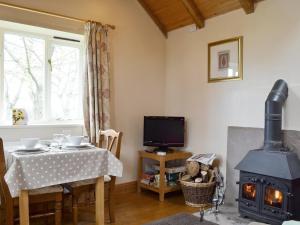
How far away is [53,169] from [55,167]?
2 centimetres

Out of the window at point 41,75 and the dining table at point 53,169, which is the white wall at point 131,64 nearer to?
the window at point 41,75

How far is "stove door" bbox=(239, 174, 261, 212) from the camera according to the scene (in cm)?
291

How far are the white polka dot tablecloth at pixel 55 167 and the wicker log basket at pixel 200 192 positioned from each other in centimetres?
112

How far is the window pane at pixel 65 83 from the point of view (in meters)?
3.59

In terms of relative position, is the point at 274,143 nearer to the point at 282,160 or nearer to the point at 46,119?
the point at 282,160

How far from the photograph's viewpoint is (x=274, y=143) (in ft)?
9.39

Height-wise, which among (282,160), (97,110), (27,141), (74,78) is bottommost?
(282,160)

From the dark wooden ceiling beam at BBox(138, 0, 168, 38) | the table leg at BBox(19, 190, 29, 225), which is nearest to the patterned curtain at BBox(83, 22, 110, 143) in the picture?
the dark wooden ceiling beam at BBox(138, 0, 168, 38)

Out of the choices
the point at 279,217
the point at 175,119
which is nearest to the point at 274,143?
the point at 279,217

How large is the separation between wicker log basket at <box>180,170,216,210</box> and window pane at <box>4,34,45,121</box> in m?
1.96

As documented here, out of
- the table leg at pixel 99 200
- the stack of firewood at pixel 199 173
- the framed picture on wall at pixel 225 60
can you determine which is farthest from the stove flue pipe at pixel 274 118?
the table leg at pixel 99 200

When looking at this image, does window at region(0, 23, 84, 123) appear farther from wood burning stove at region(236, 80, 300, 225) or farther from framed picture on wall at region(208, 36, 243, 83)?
wood burning stove at region(236, 80, 300, 225)

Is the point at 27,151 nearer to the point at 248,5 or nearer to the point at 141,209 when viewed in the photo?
the point at 141,209

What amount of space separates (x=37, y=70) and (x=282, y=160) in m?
2.84
